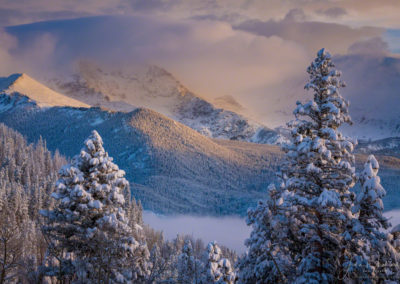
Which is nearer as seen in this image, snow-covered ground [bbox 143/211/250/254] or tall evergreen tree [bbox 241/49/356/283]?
tall evergreen tree [bbox 241/49/356/283]

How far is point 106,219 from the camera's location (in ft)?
58.3

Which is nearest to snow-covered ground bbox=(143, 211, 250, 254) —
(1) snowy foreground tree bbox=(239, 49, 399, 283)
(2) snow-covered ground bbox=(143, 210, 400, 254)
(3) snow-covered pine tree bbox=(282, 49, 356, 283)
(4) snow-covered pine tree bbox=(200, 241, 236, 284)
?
(2) snow-covered ground bbox=(143, 210, 400, 254)

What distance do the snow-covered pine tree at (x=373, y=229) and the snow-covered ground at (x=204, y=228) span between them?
446 ft

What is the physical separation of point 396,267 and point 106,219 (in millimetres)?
12429

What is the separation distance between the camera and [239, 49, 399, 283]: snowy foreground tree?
13539 mm

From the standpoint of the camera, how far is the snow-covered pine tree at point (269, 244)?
15164 mm

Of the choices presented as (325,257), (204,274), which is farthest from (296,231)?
(204,274)

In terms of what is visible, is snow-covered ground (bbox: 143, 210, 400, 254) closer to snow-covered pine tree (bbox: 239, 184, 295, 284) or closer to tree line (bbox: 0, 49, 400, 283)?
tree line (bbox: 0, 49, 400, 283)

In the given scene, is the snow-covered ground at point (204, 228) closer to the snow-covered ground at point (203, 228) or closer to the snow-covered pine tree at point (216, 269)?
the snow-covered ground at point (203, 228)

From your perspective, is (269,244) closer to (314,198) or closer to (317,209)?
(317,209)

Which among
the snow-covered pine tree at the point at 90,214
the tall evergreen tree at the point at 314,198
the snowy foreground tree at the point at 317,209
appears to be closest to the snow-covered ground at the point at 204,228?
the snow-covered pine tree at the point at 90,214

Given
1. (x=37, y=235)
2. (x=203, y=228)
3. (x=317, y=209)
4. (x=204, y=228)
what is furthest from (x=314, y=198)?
(x=203, y=228)

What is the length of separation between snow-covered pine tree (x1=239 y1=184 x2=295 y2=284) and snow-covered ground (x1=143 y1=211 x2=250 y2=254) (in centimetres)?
13254

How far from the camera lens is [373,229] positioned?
1307 cm
